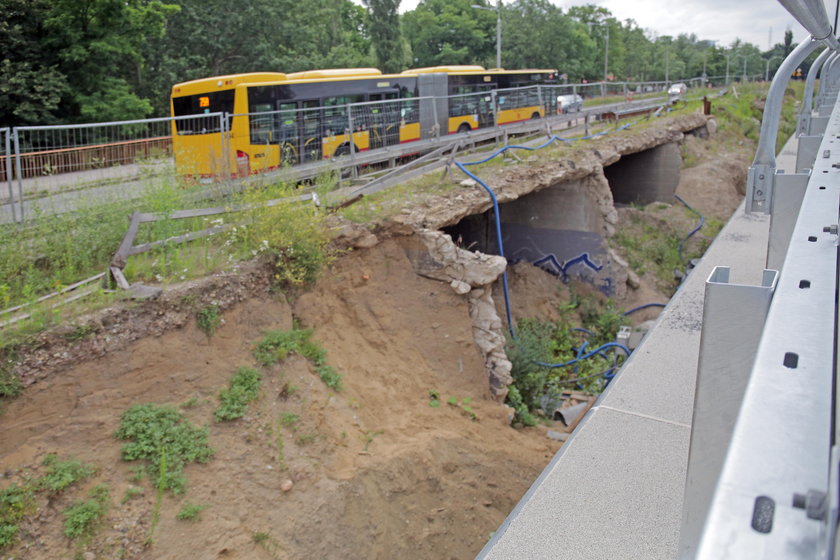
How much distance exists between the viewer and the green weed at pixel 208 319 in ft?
23.5

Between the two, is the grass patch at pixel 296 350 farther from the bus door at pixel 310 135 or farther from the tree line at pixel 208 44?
the tree line at pixel 208 44

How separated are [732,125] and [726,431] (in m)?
31.7

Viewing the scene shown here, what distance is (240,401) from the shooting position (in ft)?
22.6

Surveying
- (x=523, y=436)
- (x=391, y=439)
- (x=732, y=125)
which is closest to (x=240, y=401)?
(x=391, y=439)

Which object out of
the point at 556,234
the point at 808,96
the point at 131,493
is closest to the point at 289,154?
the point at 556,234

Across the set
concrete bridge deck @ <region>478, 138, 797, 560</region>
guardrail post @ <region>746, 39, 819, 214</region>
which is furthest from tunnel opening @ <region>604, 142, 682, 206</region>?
guardrail post @ <region>746, 39, 819, 214</region>

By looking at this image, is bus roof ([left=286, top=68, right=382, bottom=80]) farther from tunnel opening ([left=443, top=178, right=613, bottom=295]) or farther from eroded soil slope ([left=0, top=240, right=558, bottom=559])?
eroded soil slope ([left=0, top=240, right=558, bottom=559])

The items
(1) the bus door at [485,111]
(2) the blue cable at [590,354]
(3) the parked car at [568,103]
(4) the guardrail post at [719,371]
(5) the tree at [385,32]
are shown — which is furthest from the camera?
(5) the tree at [385,32]

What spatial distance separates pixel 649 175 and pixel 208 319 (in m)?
19.0

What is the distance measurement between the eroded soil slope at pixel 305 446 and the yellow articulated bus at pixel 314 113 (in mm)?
3336

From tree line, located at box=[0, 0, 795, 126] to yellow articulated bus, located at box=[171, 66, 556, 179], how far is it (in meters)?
9.32

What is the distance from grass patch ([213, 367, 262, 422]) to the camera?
22.1 feet

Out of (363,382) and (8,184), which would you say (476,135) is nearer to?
(363,382)

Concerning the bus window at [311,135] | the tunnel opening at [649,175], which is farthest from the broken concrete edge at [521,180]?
the bus window at [311,135]
